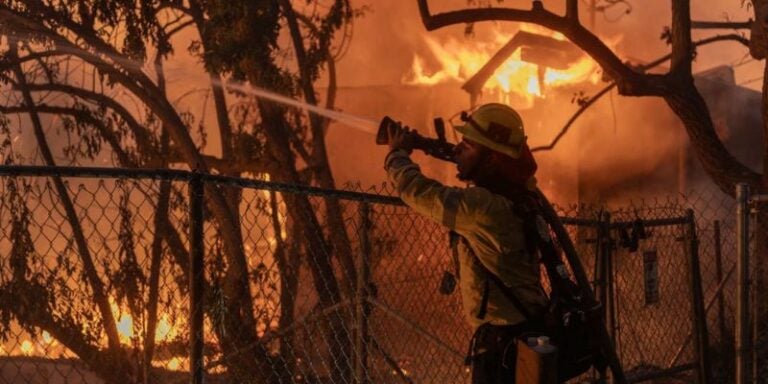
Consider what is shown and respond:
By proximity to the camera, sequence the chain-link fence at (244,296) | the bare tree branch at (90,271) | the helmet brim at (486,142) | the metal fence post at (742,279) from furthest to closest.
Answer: the bare tree branch at (90,271), the chain-link fence at (244,296), the metal fence post at (742,279), the helmet brim at (486,142)

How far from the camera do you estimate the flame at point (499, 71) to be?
16281mm

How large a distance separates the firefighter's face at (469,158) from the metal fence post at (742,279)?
231cm

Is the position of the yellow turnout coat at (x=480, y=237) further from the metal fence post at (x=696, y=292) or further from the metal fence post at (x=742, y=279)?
the metal fence post at (x=696, y=292)

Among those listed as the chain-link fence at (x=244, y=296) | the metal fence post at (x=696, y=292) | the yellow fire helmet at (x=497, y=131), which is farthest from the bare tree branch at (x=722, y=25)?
the yellow fire helmet at (x=497, y=131)

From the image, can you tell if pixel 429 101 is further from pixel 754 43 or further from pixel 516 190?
pixel 516 190

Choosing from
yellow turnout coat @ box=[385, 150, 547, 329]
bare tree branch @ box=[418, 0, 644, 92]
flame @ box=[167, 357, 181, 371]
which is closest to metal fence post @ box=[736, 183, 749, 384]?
yellow turnout coat @ box=[385, 150, 547, 329]

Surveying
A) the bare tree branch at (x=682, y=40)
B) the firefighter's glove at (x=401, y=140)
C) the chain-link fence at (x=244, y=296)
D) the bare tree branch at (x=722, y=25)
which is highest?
the bare tree branch at (x=722, y=25)

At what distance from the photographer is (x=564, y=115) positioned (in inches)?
650

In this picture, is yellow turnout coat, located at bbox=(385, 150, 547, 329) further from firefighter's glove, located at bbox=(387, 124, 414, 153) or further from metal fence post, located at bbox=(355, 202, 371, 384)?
metal fence post, located at bbox=(355, 202, 371, 384)

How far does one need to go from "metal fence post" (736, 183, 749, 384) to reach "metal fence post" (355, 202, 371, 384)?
7.62 feet

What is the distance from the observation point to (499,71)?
17.0 metres

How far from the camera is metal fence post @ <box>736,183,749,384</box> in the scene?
18.2 ft

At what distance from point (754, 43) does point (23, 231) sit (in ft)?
26.4

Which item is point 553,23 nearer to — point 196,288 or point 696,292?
point 696,292
